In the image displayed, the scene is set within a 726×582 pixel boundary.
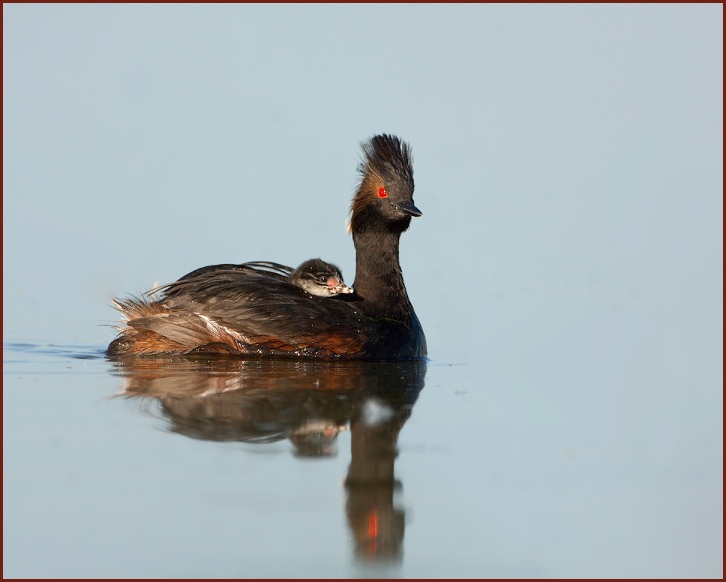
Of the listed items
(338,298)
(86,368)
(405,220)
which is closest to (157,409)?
(86,368)

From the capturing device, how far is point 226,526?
4.40 metres

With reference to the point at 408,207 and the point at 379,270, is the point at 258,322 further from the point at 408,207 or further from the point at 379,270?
the point at 408,207

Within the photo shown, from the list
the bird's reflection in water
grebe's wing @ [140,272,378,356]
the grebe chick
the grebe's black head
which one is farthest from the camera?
the grebe's black head

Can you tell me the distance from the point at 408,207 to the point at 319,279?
1.09 m

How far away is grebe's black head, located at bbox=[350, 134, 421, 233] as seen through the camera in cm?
1015

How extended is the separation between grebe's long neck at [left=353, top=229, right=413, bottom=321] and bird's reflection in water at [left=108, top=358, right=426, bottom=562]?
0.80 m

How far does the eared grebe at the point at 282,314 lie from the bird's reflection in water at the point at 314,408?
0.62ft

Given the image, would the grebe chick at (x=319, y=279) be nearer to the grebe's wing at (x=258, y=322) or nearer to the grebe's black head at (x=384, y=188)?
the grebe's wing at (x=258, y=322)

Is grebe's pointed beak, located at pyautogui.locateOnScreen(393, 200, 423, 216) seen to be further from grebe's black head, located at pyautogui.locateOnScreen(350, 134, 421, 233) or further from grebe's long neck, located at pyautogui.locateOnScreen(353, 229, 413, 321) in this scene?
grebe's long neck, located at pyautogui.locateOnScreen(353, 229, 413, 321)

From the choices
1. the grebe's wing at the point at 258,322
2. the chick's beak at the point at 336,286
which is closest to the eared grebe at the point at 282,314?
the grebe's wing at the point at 258,322

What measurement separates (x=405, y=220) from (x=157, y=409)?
13.8 feet

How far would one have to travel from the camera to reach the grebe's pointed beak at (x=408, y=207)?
32.7ft

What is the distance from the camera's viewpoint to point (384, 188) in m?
10.2

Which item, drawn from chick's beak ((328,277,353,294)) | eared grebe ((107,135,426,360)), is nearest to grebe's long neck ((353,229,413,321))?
eared grebe ((107,135,426,360))
